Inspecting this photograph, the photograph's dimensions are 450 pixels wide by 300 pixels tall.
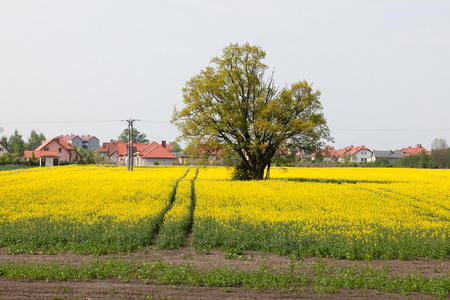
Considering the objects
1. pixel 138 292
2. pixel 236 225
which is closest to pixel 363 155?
pixel 236 225

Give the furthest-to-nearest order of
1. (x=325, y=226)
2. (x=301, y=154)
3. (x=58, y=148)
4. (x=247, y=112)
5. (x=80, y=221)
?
1. (x=58, y=148)
2. (x=301, y=154)
3. (x=247, y=112)
4. (x=80, y=221)
5. (x=325, y=226)

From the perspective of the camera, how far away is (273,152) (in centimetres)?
4253

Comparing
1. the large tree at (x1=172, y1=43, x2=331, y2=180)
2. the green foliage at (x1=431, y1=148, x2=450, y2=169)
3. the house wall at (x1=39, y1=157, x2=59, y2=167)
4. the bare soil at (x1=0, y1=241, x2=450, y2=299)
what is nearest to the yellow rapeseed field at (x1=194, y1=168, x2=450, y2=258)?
the bare soil at (x1=0, y1=241, x2=450, y2=299)

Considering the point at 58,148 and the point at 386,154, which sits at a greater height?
the point at 58,148

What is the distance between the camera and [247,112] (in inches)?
1671

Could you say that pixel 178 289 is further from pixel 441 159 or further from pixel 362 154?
pixel 362 154

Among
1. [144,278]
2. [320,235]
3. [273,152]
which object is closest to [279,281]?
[144,278]

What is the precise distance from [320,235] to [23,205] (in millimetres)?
15975

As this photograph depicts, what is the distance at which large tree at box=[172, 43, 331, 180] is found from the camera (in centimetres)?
4062

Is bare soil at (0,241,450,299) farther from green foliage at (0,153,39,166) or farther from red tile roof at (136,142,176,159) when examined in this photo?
red tile roof at (136,142,176,159)

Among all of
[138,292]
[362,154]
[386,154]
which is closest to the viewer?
[138,292]

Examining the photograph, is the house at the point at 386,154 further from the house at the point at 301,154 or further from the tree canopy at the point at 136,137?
the tree canopy at the point at 136,137

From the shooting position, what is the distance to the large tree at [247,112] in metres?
Answer: 40.6

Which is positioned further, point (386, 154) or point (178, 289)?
point (386, 154)
